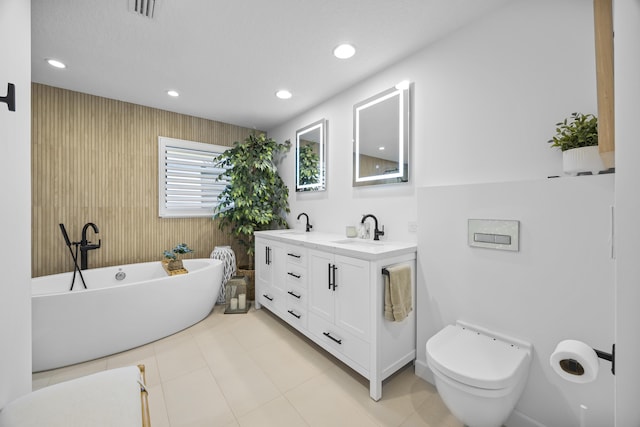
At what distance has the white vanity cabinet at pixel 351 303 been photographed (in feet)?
5.58

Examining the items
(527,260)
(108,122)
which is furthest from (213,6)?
(527,260)

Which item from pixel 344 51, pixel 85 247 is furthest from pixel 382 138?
pixel 85 247

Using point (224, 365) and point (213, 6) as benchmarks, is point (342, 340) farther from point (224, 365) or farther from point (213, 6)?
point (213, 6)

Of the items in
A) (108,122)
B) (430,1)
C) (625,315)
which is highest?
(430,1)

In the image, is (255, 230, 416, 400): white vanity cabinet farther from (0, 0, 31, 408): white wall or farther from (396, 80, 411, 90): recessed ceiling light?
(0, 0, 31, 408): white wall

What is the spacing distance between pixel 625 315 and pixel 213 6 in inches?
92.1

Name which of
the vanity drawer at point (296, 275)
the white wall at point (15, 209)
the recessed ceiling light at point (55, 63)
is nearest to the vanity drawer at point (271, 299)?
the vanity drawer at point (296, 275)

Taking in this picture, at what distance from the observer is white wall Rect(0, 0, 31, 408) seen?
3.36 feet

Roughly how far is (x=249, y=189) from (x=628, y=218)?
3314 millimetres

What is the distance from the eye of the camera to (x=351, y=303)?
72.9 inches

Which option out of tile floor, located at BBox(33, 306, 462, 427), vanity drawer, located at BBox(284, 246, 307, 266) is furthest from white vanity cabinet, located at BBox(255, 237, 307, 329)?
tile floor, located at BBox(33, 306, 462, 427)

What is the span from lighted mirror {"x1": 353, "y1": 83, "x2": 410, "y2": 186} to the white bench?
2.14m

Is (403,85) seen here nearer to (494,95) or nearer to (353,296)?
(494,95)

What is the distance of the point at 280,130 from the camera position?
390 centimetres
